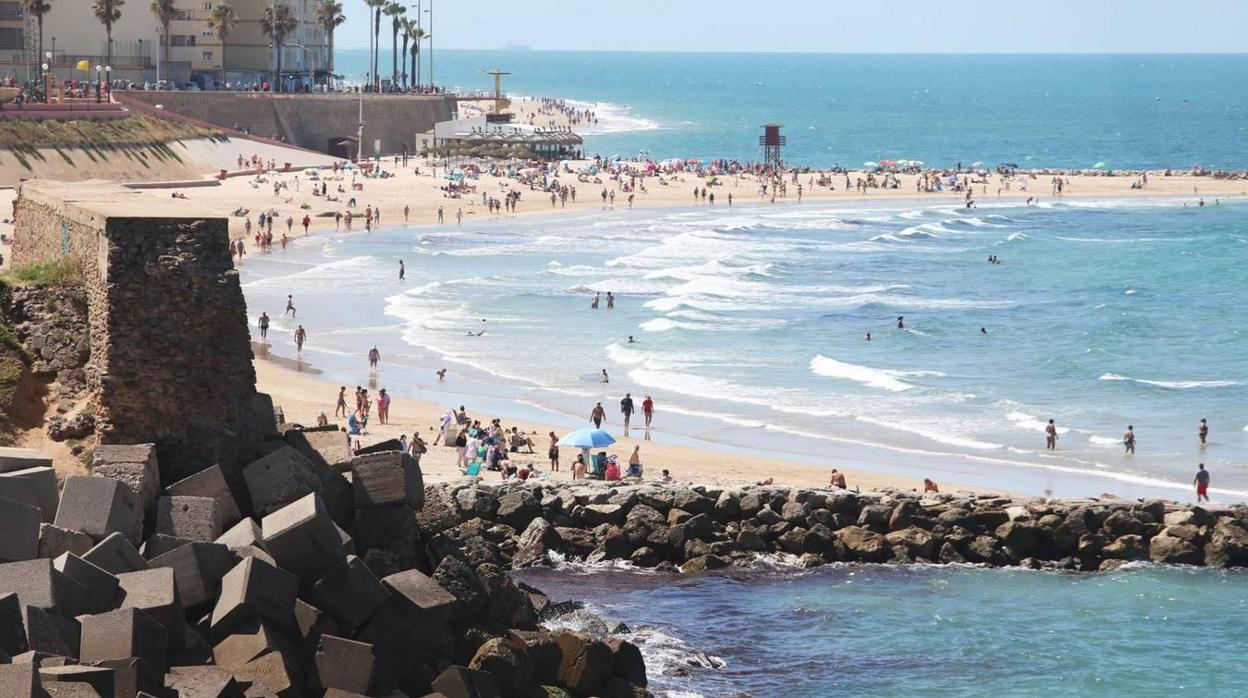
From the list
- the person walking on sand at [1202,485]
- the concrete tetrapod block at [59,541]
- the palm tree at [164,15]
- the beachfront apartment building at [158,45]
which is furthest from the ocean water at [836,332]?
the beachfront apartment building at [158,45]

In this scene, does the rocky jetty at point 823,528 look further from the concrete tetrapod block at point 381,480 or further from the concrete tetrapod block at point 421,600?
the concrete tetrapod block at point 421,600

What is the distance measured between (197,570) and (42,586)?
1263 mm

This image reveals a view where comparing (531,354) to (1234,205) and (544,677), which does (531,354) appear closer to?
(544,677)

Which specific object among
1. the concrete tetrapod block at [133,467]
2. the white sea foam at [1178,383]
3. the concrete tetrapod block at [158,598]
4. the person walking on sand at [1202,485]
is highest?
the concrete tetrapod block at [133,467]

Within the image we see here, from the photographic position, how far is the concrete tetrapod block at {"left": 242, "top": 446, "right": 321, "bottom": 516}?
43.3 ft

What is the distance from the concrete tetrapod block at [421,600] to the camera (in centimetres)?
1253

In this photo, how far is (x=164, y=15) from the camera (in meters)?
83.4

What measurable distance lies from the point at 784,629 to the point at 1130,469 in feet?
44.2

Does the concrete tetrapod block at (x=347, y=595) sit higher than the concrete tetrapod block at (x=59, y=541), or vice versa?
the concrete tetrapod block at (x=59, y=541)

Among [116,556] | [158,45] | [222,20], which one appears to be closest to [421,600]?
[116,556]

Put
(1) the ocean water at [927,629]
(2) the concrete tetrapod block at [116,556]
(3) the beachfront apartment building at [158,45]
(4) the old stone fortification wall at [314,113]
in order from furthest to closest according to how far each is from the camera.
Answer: (4) the old stone fortification wall at [314,113], (3) the beachfront apartment building at [158,45], (1) the ocean water at [927,629], (2) the concrete tetrapod block at [116,556]

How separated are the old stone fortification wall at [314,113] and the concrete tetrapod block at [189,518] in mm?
66753

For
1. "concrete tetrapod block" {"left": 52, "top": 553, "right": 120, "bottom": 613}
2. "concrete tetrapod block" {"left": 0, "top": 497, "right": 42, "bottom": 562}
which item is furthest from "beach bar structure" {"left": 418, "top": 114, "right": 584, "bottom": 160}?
"concrete tetrapod block" {"left": 52, "top": 553, "right": 120, "bottom": 613}

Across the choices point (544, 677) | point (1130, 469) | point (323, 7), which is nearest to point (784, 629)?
point (544, 677)
